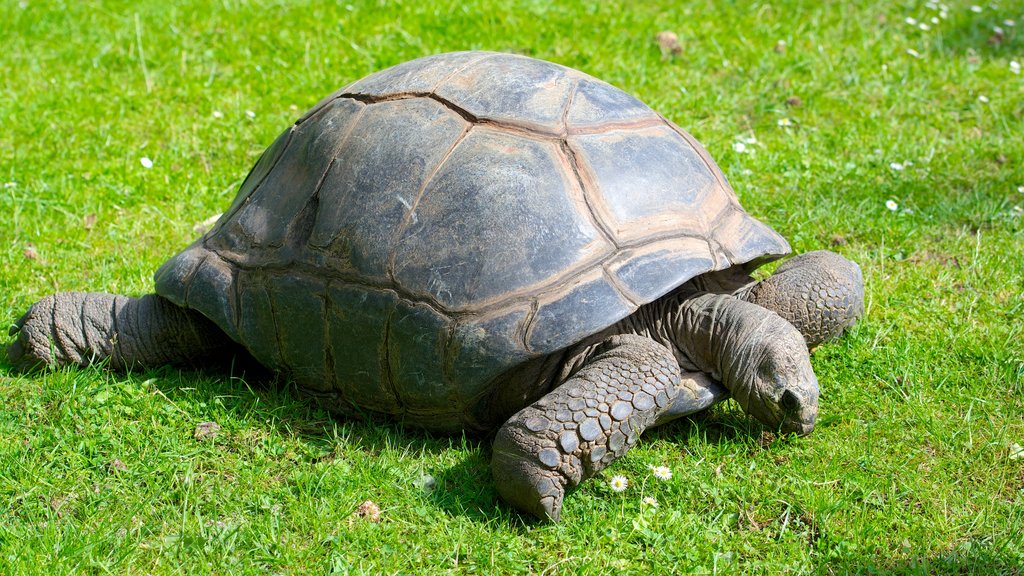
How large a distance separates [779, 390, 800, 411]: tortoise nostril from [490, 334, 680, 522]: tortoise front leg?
16.5 inches

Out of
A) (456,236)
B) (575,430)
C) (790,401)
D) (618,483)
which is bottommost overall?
(618,483)

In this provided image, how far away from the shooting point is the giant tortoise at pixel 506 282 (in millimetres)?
3223

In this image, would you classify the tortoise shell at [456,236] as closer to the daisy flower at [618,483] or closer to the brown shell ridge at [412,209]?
the brown shell ridge at [412,209]

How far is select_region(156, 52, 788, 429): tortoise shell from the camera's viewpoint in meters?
3.27

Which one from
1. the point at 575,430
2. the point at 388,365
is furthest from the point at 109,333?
the point at 575,430

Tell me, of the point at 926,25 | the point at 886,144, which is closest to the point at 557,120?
the point at 886,144

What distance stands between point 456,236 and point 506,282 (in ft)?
0.81

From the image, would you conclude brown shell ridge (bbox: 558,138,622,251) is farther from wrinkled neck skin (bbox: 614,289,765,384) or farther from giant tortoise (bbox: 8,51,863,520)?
wrinkled neck skin (bbox: 614,289,765,384)

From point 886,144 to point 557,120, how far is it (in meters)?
3.13

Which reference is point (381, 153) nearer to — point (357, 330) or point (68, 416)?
point (357, 330)

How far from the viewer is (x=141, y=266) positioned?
15.4 ft

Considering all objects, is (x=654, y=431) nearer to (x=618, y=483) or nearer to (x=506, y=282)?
(x=618, y=483)

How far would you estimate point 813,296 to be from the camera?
381 centimetres

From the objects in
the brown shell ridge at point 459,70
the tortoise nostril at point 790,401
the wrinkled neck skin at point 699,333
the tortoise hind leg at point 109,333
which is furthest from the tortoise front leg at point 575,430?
the tortoise hind leg at point 109,333
